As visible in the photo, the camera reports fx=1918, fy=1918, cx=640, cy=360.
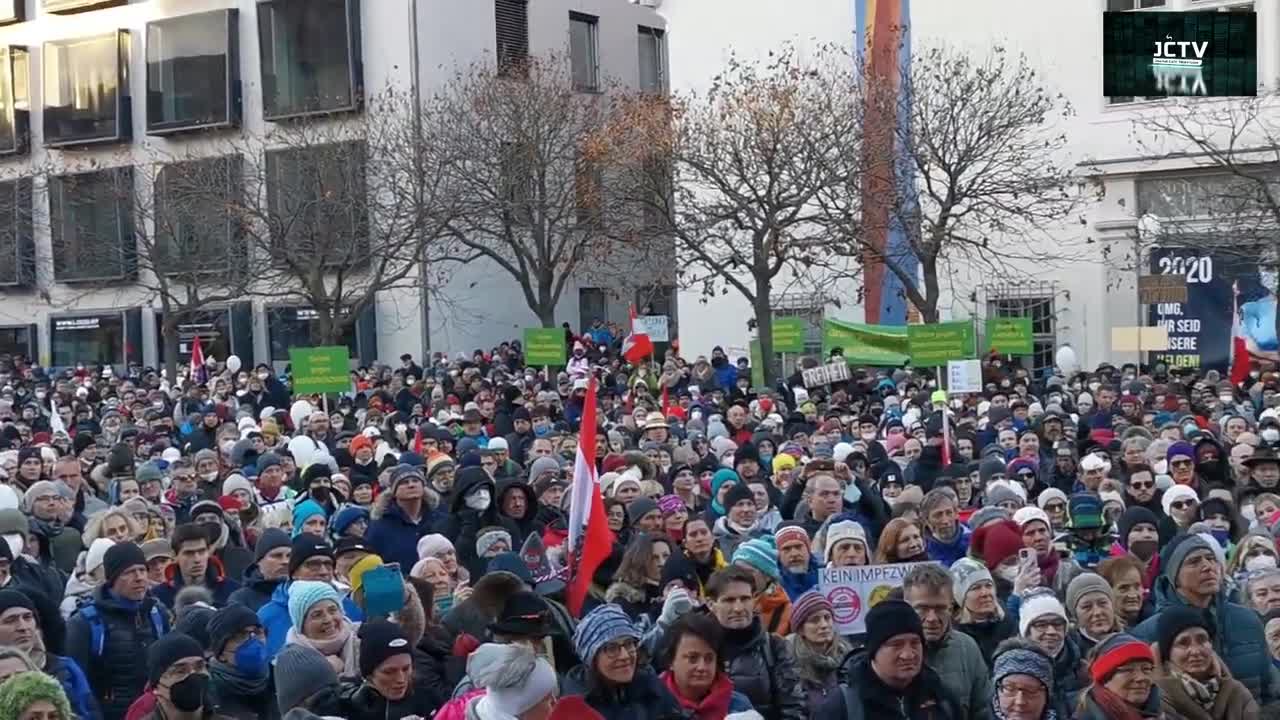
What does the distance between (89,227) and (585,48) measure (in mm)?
13517

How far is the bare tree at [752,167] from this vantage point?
34125mm

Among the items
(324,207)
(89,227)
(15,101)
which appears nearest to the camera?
(324,207)

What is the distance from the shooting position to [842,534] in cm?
913

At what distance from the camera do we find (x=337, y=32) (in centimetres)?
4588

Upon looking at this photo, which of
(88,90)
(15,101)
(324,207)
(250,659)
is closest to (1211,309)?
(324,207)

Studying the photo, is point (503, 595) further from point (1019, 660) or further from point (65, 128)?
point (65, 128)

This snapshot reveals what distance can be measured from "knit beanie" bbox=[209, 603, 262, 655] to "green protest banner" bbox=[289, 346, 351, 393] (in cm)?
1692

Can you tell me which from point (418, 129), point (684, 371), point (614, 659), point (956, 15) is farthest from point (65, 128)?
point (614, 659)

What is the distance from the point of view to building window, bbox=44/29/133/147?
164 feet

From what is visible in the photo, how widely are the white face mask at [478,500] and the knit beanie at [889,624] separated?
5104 millimetres

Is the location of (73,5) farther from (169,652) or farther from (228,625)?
(169,652)

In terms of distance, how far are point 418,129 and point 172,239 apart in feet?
19.8

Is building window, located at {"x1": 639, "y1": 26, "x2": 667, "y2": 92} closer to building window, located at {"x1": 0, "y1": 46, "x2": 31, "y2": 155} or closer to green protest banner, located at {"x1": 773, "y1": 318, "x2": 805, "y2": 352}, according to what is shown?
building window, located at {"x1": 0, "y1": 46, "x2": 31, "y2": 155}

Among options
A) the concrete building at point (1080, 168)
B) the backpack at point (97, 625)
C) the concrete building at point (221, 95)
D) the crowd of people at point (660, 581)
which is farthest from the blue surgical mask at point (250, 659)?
the concrete building at point (221, 95)
